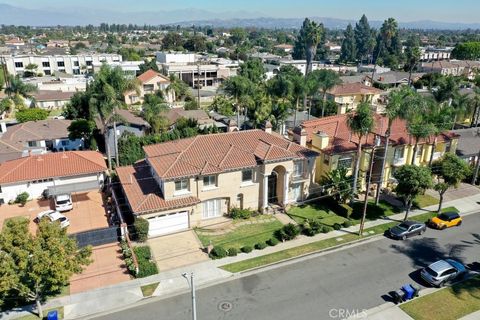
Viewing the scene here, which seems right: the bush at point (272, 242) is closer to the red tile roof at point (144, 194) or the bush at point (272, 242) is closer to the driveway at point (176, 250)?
the driveway at point (176, 250)

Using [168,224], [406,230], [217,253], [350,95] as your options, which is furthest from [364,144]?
[350,95]

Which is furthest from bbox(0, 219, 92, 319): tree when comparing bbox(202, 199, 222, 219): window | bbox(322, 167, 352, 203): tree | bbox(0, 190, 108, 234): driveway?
bbox(322, 167, 352, 203): tree

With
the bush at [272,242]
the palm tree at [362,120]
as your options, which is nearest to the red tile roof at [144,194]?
the bush at [272,242]

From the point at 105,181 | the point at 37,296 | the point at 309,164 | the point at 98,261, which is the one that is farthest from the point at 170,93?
the point at 37,296

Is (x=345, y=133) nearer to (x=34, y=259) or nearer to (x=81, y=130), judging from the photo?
(x=34, y=259)

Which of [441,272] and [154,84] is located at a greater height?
[154,84]

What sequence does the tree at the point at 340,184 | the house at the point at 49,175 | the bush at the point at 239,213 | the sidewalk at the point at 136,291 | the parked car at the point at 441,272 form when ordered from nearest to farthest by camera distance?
the sidewalk at the point at 136,291, the parked car at the point at 441,272, the bush at the point at 239,213, the tree at the point at 340,184, the house at the point at 49,175
